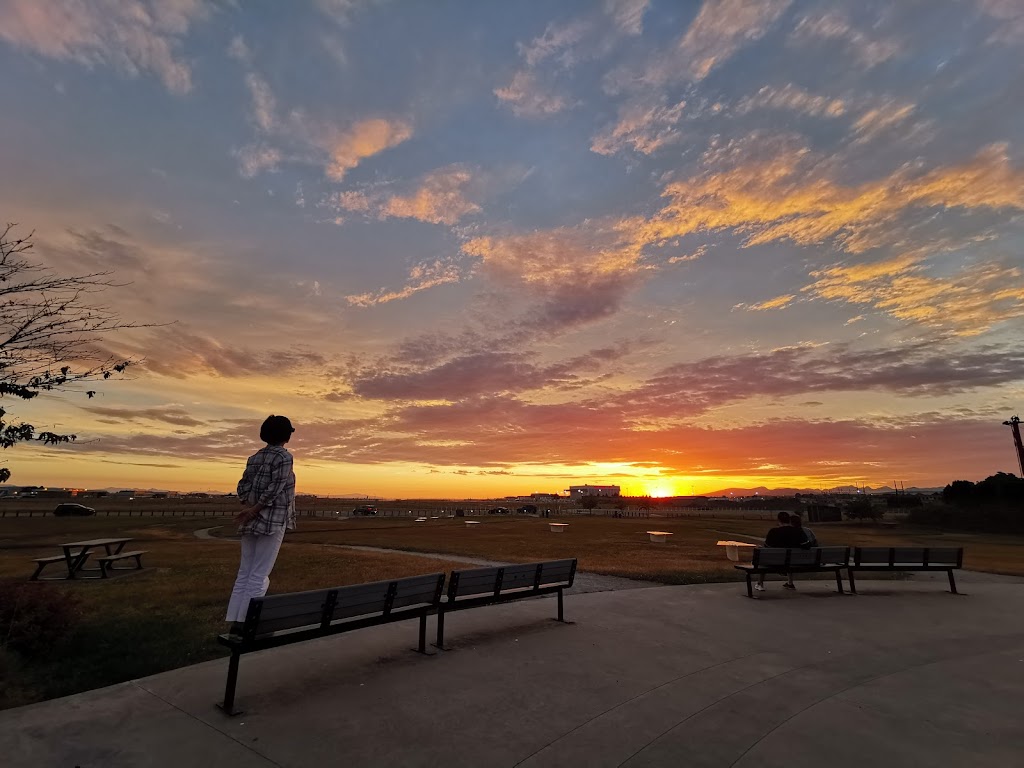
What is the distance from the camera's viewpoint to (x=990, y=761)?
4.04 metres

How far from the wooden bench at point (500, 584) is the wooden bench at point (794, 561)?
4.16 m

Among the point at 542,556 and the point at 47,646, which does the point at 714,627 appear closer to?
the point at 47,646

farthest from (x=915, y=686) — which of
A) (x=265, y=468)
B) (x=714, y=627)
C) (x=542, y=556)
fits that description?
(x=542, y=556)

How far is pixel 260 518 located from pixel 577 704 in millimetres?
3702

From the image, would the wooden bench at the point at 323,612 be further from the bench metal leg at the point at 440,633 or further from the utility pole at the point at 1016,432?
the utility pole at the point at 1016,432

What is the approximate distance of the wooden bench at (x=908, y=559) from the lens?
11641mm

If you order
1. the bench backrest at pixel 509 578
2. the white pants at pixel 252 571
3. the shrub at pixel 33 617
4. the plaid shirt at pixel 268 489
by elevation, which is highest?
the plaid shirt at pixel 268 489

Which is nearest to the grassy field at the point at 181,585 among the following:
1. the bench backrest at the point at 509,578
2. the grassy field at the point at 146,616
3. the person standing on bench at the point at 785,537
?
the grassy field at the point at 146,616

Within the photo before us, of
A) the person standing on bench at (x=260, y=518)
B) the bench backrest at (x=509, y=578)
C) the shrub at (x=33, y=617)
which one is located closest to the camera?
the person standing on bench at (x=260, y=518)

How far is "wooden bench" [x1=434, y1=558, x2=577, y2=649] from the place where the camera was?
23.5 feet

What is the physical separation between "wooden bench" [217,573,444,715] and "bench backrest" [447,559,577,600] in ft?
1.76

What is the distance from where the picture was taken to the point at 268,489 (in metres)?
5.55

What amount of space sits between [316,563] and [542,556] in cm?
779

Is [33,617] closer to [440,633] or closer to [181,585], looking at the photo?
[440,633]
